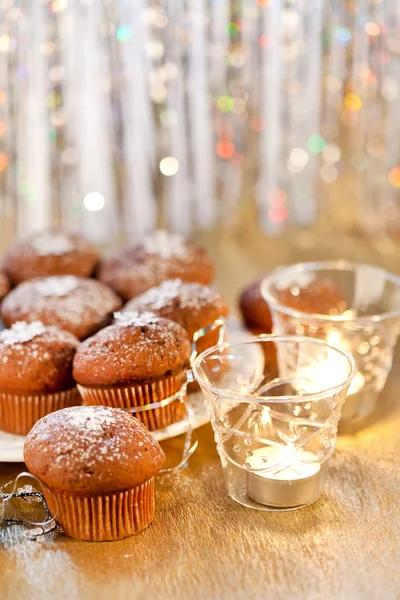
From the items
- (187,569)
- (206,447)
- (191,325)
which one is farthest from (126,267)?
(187,569)

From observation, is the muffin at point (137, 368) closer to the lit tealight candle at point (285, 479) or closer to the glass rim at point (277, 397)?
the glass rim at point (277, 397)

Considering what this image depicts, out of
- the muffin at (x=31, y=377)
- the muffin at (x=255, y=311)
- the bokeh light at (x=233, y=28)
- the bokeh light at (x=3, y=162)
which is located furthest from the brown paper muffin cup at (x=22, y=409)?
the bokeh light at (x=233, y=28)

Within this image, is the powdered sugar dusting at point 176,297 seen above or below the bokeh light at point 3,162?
below

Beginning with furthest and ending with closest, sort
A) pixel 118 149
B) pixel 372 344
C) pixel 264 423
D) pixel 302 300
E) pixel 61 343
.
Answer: pixel 118 149
pixel 302 300
pixel 372 344
pixel 61 343
pixel 264 423

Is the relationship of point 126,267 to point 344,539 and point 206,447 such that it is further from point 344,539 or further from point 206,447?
point 344,539

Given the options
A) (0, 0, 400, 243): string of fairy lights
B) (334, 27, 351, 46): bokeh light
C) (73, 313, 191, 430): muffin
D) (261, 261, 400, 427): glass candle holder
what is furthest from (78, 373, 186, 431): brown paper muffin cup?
(334, 27, 351, 46): bokeh light

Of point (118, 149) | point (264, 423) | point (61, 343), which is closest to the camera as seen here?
point (264, 423)

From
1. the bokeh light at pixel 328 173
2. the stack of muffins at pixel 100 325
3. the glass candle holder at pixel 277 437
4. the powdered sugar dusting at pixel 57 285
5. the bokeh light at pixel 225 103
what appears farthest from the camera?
the bokeh light at pixel 328 173

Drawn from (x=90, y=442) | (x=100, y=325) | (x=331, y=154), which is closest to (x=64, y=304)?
(x=100, y=325)
